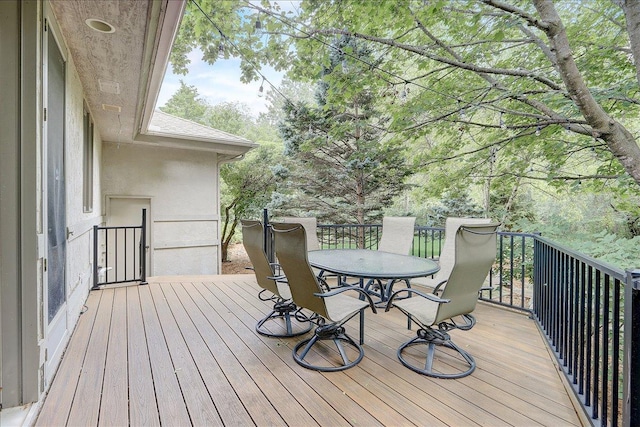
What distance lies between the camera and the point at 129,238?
6.83 m

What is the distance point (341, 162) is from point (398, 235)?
15.6 ft

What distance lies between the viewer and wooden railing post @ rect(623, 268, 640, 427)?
126 centimetres

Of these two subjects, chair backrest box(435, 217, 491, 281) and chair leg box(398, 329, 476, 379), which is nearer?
chair leg box(398, 329, 476, 379)

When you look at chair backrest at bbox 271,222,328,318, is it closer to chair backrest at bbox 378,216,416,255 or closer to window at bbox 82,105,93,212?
chair backrest at bbox 378,216,416,255

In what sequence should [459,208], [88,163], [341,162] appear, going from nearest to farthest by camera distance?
[88,163]
[341,162]
[459,208]

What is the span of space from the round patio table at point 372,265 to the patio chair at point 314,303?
253 millimetres

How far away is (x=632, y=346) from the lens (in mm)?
1282

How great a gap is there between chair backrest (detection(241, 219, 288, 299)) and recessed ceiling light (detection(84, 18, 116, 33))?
1.82 metres

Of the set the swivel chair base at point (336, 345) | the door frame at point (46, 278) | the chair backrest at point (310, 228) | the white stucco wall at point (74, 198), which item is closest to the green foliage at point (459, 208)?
the chair backrest at point (310, 228)

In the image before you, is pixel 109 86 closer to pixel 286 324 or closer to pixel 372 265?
pixel 286 324

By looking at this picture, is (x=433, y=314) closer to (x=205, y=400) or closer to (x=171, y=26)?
(x=205, y=400)

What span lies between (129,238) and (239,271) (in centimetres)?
368

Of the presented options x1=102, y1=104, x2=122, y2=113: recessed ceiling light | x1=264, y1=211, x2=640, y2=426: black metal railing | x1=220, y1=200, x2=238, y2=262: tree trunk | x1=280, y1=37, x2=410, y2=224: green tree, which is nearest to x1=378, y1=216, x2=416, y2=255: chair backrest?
x1=264, y1=211, x2=640, y2=426: black metal railing

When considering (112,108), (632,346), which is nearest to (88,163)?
(112,108)
